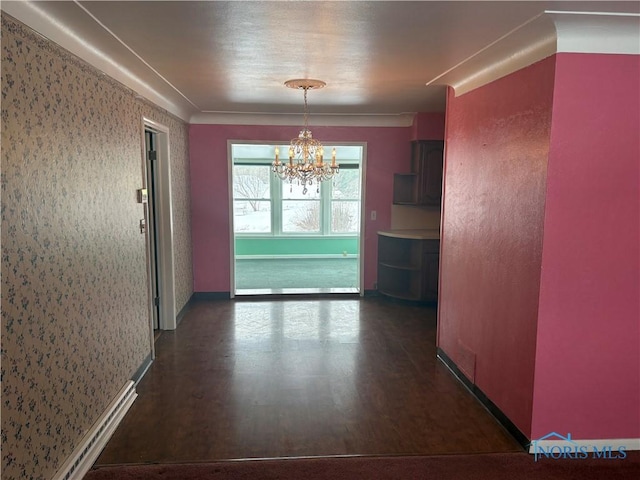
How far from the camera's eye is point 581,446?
254cm

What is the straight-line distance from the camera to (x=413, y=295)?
576cm

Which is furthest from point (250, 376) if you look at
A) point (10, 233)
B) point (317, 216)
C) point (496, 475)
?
point (317, 216)

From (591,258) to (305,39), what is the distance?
190 centimetres

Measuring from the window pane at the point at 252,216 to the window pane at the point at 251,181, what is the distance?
6.5 inches

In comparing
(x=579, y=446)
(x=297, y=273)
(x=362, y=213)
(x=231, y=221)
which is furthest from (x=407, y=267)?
(x=579, y=446)

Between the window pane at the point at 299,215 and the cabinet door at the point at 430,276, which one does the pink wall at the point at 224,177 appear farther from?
the window pane at the point at 299,215

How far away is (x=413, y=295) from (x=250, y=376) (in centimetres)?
284

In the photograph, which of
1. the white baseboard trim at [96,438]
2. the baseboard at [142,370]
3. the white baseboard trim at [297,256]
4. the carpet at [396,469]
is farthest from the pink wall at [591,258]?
the white baseboard trim at [297,256]

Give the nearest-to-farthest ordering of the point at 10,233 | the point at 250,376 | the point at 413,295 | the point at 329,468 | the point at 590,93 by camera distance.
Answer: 1. the point at 10,233
2. the point at 590,93
3. the point at 329,468
4. the point at 250,376
5. the point at 413,295

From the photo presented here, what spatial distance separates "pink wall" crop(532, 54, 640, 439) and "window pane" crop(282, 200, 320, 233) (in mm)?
7302

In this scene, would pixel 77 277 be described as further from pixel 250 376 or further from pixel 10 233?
pixel 250 376

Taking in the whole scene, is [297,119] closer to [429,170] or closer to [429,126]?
[429,126]

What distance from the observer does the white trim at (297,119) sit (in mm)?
5531

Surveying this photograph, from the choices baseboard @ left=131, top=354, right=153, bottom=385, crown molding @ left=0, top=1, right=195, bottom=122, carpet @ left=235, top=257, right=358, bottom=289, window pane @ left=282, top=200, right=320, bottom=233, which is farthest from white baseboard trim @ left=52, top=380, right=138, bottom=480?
window pane @ left=282, top=200, right=320, bottom=233
